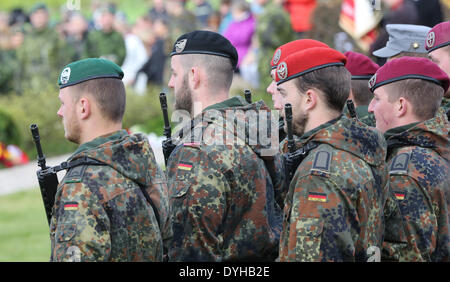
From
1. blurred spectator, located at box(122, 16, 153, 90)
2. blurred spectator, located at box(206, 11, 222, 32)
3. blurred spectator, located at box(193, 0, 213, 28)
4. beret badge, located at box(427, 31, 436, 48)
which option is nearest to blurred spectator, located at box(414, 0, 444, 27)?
beret badge, located at box(427, 31, 436, 48)

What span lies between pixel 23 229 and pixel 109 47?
28.8 feet

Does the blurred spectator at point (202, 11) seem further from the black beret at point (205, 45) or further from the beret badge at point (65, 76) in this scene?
the beret badge at point (65, 76)

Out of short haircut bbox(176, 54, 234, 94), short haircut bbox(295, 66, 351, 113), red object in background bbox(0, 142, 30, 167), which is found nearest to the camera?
short haircut bbox(295, 66, 351, 113)

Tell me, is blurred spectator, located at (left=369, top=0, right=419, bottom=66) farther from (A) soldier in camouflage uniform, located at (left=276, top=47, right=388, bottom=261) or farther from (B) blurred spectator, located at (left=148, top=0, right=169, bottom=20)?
(B) blurred spectator, located at (left=148, top=0, right=169, bottom=20)

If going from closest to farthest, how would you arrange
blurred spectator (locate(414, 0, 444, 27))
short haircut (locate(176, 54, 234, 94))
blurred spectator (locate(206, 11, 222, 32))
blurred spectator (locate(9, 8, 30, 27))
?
short haircut (locate(176, 54, 234, 94)) < blurred spectator (locate(414, 0, 444, 27)) < blurred spectator (locate(206, 11, 222, 32)) < blurred spectator (locate(9, 8, 30, 27))

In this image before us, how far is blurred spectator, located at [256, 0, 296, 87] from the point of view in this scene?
16.8m

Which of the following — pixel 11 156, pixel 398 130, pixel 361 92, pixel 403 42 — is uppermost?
pixel 403 42

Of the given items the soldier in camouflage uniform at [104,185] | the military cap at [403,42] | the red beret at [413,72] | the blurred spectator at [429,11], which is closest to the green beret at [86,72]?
the soldier in camouflage uniform at [104,185]

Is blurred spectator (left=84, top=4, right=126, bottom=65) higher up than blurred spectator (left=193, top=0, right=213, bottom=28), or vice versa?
blurred spectator (left=193, top=0, right=213, bottom=28)

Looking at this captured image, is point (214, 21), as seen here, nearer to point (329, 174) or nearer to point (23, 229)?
point (23, 229)

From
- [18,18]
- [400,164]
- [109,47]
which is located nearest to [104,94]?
[400,164]

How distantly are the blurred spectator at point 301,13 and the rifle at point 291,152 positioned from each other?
13.0 meters

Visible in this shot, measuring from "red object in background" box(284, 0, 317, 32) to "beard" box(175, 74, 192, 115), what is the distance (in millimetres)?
12447

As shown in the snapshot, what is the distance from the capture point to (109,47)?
1914cm
